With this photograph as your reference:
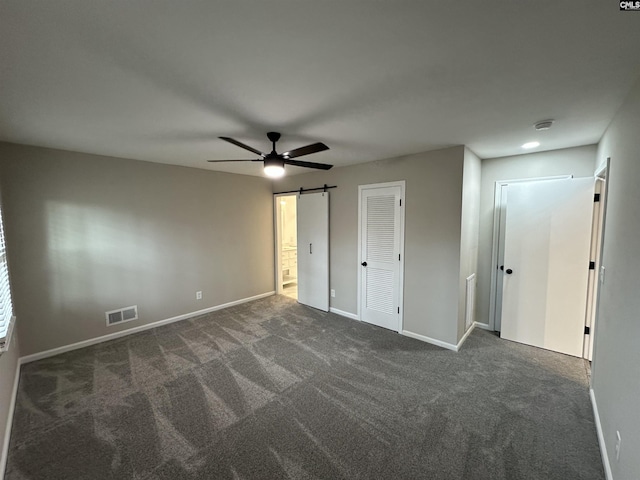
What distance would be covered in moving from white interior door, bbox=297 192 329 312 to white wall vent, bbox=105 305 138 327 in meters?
2.54

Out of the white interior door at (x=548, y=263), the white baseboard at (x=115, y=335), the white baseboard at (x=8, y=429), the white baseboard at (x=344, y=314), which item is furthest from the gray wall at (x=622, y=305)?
the white baseboard at (x=115, y=335)

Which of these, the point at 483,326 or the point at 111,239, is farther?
the point at 483,326

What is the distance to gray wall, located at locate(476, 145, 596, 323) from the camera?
313cm

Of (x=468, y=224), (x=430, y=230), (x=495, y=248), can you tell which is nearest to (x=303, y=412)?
(x=430, y=230)

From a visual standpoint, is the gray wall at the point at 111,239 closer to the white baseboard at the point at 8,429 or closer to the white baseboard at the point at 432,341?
the white baseboard at the point at 8,429

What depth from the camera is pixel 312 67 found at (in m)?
1.50

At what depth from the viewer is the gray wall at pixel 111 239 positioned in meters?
2.98

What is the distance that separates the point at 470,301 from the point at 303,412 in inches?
105

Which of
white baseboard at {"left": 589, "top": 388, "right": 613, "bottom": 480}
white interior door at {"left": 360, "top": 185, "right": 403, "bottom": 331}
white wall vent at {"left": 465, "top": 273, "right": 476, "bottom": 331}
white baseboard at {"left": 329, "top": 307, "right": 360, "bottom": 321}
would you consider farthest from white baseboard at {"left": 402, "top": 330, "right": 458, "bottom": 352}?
white baseboard at {"left": 589, "top": 388, "right": 613, "bottom": 480}

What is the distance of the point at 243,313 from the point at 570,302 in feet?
14.5

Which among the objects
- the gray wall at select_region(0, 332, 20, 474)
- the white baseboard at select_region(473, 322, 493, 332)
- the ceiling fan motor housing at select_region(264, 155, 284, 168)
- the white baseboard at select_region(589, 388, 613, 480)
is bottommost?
the white baseboard at select_region(589, 388, 613, 480)

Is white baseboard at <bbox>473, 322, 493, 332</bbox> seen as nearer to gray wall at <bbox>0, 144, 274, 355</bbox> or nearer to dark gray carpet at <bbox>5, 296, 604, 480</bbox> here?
dark gray carpet at <bbox>5, 296, 604, 480</bbox>

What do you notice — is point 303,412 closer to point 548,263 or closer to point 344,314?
point 344,314

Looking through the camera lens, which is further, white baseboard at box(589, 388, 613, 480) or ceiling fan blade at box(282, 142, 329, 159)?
ceiling fan blade at box(282, 142, 329, 159)
